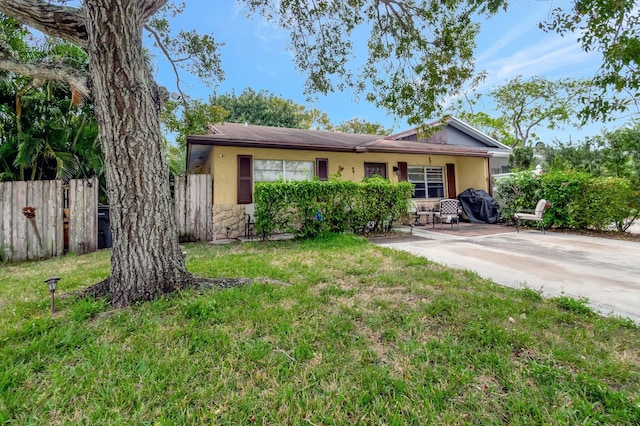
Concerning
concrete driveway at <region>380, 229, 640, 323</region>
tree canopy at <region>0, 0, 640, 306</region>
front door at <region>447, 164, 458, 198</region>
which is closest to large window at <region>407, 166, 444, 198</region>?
front door at <region>447, 164, 458, 198</region>

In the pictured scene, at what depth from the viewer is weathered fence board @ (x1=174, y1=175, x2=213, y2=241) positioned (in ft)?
25.8

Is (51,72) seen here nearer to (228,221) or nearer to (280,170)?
(228,221)

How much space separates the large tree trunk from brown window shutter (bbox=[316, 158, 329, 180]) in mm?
6818

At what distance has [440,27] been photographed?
5.40 metres

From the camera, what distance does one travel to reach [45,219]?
20.4 feet

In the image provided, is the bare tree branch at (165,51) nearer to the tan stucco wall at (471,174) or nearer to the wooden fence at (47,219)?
the wooden fence at (47,219)

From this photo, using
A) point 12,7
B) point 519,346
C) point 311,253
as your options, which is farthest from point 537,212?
point 12,7

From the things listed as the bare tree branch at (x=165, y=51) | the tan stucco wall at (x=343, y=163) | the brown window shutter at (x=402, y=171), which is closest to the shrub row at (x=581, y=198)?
the tan stucco wall at (x=343, y=163)

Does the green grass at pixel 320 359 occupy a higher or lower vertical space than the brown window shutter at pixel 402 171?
lower

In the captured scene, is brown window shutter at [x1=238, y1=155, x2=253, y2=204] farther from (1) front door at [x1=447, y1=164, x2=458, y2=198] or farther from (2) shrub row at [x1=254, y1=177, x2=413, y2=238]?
(1) front door at [x1=447, y1=164, x2=458, y2=198]

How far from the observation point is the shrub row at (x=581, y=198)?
7574 millimetres

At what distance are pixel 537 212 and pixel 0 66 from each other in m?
12.2

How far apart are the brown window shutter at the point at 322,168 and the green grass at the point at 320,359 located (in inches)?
260

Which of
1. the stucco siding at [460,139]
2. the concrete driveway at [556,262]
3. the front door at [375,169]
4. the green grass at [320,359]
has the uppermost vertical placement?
the stucco siding at [460,139]
